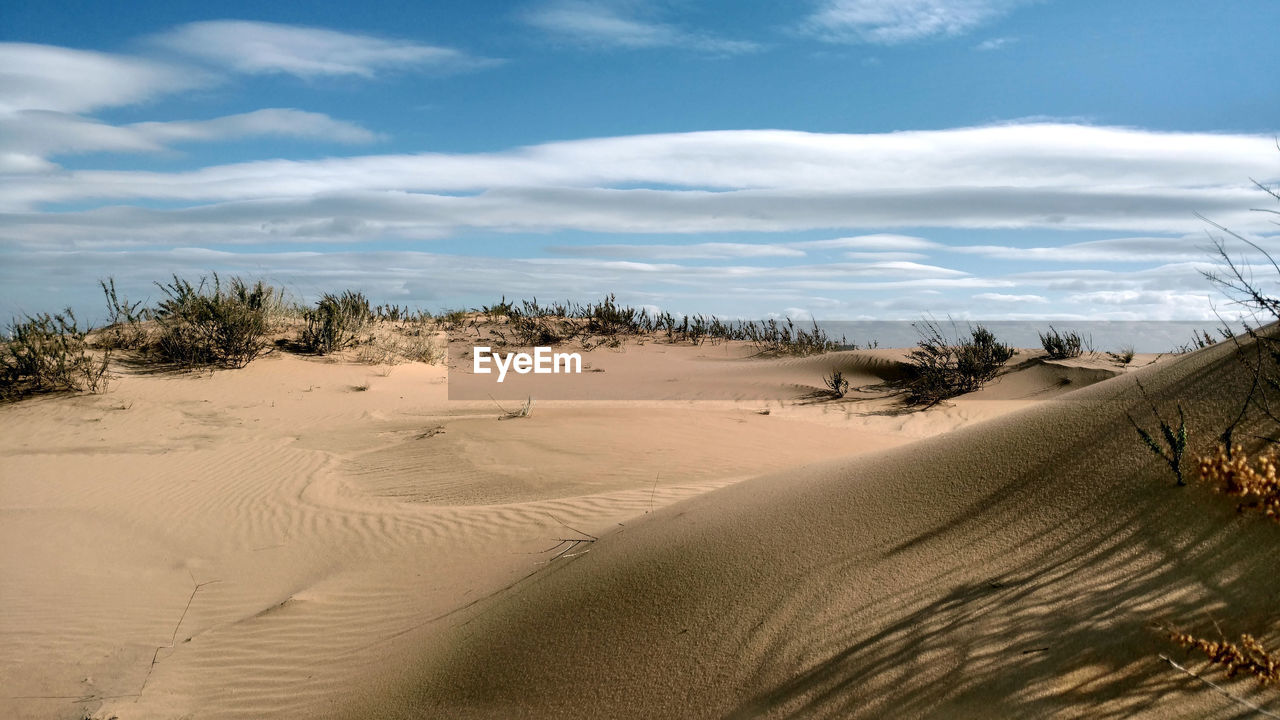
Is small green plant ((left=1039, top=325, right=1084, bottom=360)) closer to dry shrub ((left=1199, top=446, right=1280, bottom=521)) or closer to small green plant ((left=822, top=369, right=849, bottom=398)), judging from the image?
small green plant ((left=822, top=369, right=849, bottom=398))

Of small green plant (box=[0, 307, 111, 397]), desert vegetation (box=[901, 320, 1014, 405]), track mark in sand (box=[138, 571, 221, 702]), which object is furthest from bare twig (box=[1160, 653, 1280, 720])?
small green plant (box=[0, 307, 111, 397])

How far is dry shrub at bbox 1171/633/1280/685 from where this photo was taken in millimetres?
2137

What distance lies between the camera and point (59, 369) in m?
11.8

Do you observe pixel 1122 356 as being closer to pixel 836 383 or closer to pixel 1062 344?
pixel 1062 344

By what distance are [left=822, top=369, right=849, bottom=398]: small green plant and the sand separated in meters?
4.28

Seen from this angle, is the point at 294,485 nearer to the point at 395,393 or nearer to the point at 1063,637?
the point at 395,393

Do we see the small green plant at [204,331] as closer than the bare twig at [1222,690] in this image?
No

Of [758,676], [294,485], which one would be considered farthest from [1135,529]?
[294,485]

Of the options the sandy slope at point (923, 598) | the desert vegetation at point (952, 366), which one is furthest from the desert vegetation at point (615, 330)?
the sandy slope at point (923, 598)

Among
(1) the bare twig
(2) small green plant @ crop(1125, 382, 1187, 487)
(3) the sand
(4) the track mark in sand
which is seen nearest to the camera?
(1) the bare twig

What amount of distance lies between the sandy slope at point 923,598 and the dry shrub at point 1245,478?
0.22 feet

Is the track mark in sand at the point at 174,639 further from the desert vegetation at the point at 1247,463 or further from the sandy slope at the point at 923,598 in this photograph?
the desert vegetation at the point at 1247,463

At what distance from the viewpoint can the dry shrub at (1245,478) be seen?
8.34 ft

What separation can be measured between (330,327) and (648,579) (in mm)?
13300
